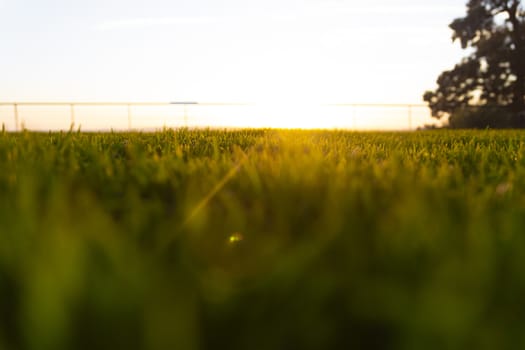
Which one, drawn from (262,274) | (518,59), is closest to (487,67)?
(518,59)

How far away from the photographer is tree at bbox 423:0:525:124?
1142 inches

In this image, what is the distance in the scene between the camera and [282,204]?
1582 millimetres

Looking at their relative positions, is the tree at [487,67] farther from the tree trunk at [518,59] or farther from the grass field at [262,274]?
the grass field at [262,274]

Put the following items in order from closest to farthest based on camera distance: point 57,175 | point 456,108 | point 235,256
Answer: point 235,256
point 57,175
point 456,108

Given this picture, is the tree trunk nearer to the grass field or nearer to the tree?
the tree

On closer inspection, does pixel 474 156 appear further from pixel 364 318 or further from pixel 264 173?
pixel 364 318

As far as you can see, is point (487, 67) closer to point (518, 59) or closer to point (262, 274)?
A: point (518, 59)

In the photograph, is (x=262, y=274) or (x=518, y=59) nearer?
A: (x=262, y=274)

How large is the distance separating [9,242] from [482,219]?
126cm

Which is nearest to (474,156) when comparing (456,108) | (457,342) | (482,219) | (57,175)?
(482,219)

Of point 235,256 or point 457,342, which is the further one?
point 235,256

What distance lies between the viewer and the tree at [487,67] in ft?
95.1

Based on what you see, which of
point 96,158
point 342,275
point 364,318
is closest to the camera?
point 364,318

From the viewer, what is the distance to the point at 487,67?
2914cm
